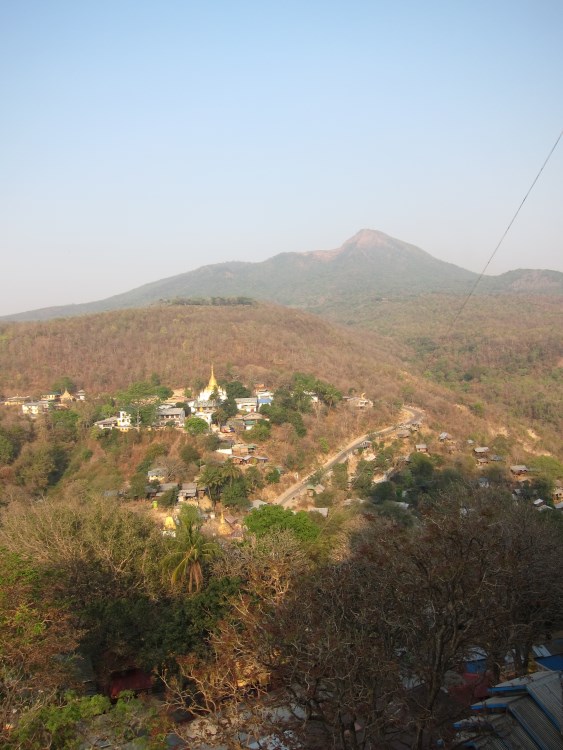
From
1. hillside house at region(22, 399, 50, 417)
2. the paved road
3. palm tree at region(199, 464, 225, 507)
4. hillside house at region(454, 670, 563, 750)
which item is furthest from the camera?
hillside house at region(22, 399, 50, 417)

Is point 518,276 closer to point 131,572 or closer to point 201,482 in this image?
point 201,482

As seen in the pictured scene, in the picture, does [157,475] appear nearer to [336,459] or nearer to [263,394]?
[336,459]

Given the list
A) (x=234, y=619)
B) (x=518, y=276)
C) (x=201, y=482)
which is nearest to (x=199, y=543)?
(x=234, y=619)

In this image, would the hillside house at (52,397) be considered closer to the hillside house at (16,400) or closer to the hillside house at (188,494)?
the hillside house at (16,400)

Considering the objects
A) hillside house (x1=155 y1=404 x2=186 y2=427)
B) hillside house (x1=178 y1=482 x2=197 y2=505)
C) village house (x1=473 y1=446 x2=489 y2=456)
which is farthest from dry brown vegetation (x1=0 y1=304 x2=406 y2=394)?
hillside house (x1=178 y1=482 x2=197 y2=505)

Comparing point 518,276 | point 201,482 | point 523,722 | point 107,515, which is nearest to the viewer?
point 523,722

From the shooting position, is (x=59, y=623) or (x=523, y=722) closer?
(x=523, y=722)

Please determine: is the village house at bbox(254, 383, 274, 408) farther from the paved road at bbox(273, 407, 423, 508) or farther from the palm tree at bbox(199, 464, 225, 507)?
the palm tree at bbox(199, 464, 225, 507)
